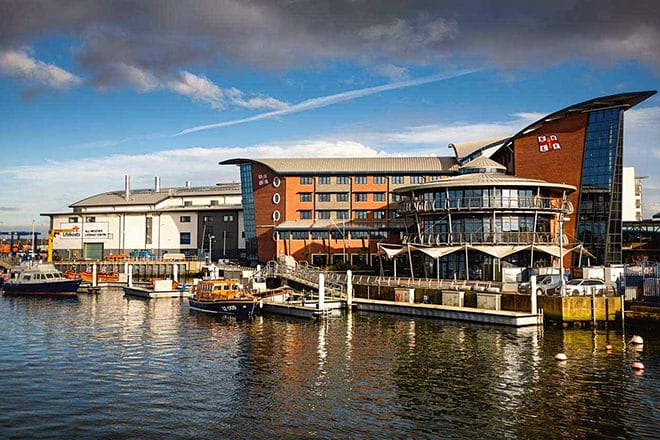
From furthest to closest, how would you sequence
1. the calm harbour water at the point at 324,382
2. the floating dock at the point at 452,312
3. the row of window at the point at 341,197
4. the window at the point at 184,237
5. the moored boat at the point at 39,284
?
the window at the point at 184,237 < the row of window at the point at 341,197 < the moored boat at the point at 39,284 < the floating dock at the point at 452,312 < the calm harbour water at the point at 324,382

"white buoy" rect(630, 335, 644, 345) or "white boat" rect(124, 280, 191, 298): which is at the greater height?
"white boat" rect(124, 280, 191, 298)

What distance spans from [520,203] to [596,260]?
559 inches

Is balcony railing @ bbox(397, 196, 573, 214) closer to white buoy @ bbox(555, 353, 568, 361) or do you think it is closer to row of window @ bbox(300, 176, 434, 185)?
row of window @ bbox(300, 176, 434, 185)

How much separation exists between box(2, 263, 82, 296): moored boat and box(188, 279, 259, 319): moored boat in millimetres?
27673

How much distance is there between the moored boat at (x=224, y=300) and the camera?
194 ft

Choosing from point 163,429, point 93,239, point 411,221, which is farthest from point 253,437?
point 93,239

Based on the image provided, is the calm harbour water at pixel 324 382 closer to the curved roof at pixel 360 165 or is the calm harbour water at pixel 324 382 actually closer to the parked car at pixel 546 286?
the parked car at pixel 546 286

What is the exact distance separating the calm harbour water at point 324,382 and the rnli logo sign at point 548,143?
35846 mm

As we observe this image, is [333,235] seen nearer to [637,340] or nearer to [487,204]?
[487,204]

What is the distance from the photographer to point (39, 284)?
8325cm

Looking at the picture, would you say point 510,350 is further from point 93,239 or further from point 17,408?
point 93,239

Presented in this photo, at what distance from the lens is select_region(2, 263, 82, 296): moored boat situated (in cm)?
8331

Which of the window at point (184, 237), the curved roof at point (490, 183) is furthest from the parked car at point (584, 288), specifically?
the window at point (184, 237)

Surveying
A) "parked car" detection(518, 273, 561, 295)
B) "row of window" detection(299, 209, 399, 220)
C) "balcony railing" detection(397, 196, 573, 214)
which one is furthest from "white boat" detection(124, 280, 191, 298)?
"parked car" detection(518, 273, 561, 295)
